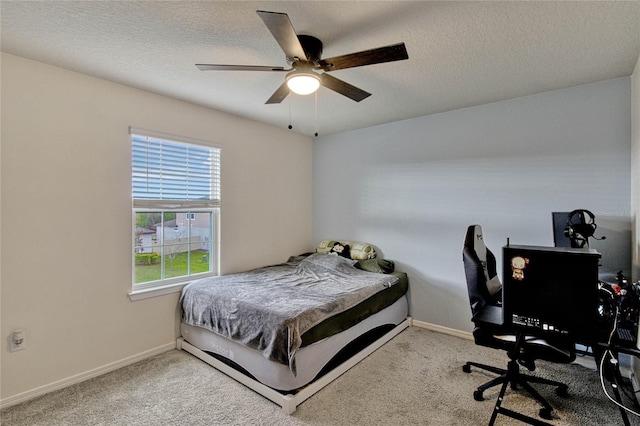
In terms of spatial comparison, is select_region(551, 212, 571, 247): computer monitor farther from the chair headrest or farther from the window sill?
the window sill

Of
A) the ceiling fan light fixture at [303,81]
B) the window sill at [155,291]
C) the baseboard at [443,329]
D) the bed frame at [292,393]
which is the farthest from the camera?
the baseboard at [443,329]

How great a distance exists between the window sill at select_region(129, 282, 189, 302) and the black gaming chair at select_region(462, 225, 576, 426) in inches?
104

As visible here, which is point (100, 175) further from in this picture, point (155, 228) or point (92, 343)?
point (92, 343)

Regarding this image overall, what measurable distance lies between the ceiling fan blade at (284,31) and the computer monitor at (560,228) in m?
2.32

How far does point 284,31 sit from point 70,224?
2228 millimetres

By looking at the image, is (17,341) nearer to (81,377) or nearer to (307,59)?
(81,377)

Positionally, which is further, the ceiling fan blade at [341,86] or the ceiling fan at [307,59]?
the ceiling fan blade at [341,86]

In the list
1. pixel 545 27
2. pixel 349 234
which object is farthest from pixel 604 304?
pixel 349 234

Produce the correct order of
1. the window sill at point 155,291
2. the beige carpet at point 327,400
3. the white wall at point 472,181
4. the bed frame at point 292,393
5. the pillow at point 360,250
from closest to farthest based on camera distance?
the beige carpet at point 327,400 < the bed frame at point 292,393 < the white wall at point 472,181 < the window sill at point 155,291 < the pillow at point 360,250

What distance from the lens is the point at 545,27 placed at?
1.81 m

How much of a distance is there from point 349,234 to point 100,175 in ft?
9.49

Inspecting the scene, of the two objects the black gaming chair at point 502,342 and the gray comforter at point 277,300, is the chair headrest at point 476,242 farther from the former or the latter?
the gray comforter at point 277,300

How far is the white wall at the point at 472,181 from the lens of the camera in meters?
2.56

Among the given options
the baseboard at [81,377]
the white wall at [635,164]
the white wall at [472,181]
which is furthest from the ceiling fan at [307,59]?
the baseboard at [81,377]
